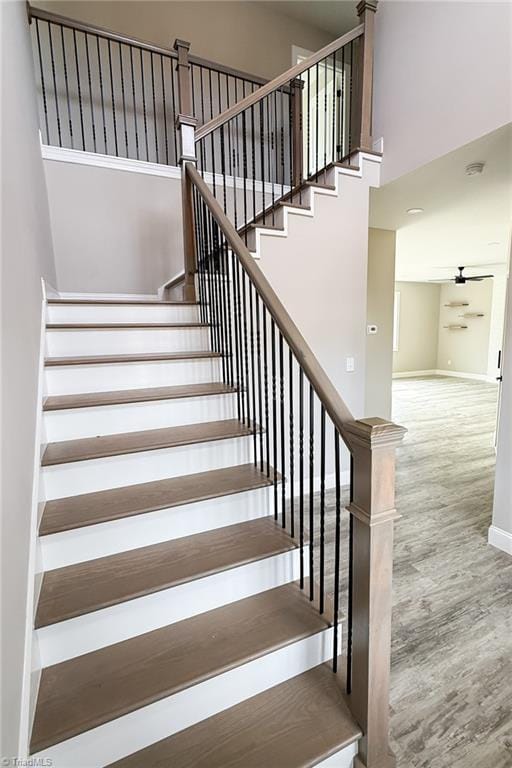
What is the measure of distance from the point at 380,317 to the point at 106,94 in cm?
392

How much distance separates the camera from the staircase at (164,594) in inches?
45.5

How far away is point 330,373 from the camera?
326 centimetres

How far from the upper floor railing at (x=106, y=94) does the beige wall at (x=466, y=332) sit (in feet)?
27.7

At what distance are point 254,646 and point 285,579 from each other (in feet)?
1.19

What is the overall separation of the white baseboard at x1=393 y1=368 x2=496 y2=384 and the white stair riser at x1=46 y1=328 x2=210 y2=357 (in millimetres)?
9126

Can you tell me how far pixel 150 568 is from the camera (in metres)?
1.49

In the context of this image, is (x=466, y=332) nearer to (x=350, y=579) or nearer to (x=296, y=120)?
(x=296, y=120)

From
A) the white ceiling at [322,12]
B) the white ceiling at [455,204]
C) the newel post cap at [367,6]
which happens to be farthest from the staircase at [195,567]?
the white ceiling at [322,12]

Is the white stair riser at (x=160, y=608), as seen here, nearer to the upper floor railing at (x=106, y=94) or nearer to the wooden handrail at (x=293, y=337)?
the wooden handrail at (x=293, y=337)

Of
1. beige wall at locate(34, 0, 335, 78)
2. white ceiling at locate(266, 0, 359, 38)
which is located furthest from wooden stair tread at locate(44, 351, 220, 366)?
white ceiling at locate(266, 0, 359, 38)

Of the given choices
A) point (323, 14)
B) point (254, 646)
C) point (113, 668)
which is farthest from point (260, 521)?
point (323, 14)

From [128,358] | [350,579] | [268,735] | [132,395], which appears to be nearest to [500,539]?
[350,579]

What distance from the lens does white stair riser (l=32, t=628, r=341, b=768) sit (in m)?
1.10

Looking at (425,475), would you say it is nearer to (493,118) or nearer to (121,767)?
(493,118)
